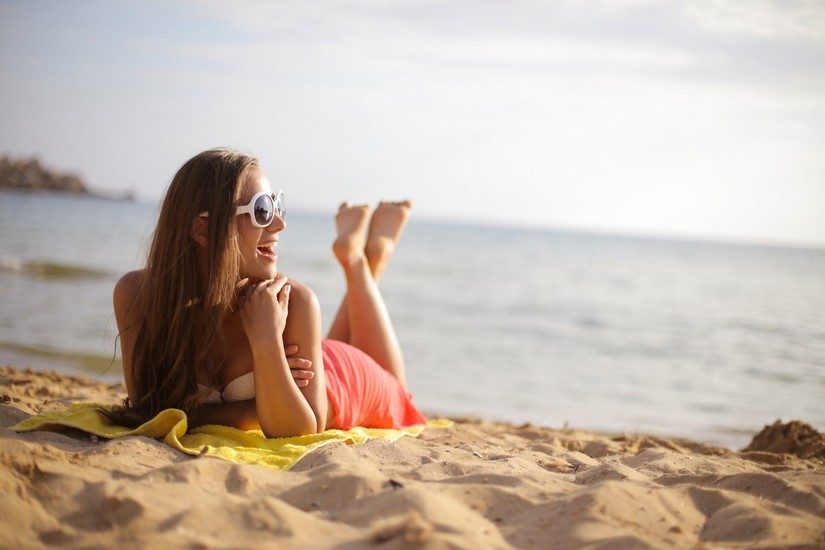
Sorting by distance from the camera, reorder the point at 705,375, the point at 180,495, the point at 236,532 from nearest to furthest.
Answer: the point at 236,532 → the point at 180,495 → the point at 705,375

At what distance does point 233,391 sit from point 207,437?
0.93 feet

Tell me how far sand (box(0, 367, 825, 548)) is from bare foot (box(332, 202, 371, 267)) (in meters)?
1.50

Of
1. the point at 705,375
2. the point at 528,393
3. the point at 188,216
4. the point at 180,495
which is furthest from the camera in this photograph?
the point at 705,375

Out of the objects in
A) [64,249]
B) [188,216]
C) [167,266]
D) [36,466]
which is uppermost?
[188,216]

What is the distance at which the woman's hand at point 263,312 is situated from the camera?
10.4ft

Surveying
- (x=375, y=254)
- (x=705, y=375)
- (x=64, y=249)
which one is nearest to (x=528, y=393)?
(x=705, y=375)

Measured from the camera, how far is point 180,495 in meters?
2.37

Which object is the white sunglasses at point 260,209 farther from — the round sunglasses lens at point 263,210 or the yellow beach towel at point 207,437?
the yellow beach towel at point 207,437

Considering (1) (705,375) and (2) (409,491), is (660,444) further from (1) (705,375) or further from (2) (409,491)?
(1) (705,375)

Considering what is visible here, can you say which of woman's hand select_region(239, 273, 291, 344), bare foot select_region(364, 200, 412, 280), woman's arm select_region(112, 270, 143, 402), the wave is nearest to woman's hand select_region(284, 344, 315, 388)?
woman's hand select_region(239, 273, 291, 344)

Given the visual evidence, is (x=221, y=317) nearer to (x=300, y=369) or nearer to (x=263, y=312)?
(x=263, y=312)

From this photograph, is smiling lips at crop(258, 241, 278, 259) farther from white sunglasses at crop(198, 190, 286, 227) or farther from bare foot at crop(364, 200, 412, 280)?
bare foot at crop(364, 200, 412, 280)

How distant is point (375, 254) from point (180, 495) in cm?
281

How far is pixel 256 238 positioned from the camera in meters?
3.33
